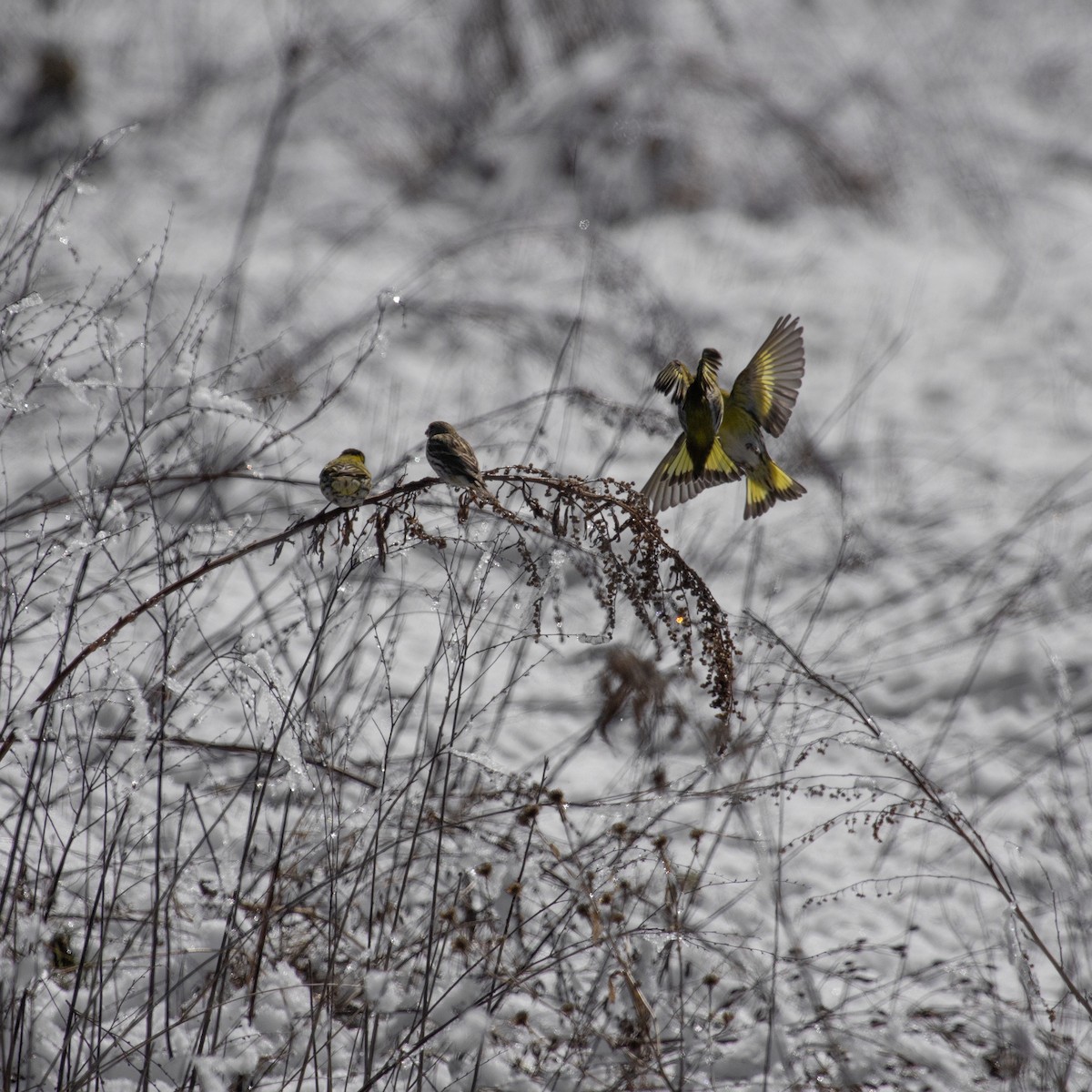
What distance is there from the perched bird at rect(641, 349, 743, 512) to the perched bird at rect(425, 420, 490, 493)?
1.22 feet

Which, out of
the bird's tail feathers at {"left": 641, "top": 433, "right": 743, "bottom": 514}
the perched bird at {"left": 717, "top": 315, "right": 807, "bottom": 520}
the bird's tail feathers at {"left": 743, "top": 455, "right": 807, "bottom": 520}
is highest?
the perched bird at {"left": 717, "top": 315, "right": 807, "bottom": 520}

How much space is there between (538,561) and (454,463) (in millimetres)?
217

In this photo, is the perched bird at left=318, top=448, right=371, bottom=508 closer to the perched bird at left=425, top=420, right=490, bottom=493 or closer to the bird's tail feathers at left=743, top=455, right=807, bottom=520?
the perched bird at left=425, top=420, right=490, bottom=493

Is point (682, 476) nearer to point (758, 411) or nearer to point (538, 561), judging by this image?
point (758, 411)

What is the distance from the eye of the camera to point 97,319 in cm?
166

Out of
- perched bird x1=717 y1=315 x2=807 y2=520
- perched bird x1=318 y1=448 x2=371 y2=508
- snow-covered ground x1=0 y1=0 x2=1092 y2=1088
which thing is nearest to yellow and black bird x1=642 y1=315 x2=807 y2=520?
perched bird x1=717 y1=315 x2=807 y2=520

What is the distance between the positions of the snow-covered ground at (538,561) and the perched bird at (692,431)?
222 mm

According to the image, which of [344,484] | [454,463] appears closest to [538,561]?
[454,463]

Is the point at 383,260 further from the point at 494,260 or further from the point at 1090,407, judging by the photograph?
the point at 1090,407

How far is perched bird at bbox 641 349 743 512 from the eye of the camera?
5.68ft

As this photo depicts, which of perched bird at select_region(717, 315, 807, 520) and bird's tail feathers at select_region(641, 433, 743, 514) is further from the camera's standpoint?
perched bird at select_region(717, 315, 807, 520)

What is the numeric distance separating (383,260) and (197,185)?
1093 millimetres

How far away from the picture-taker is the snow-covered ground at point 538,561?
1799 millimetres

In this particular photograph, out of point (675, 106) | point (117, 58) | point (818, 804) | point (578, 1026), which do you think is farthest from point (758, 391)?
point (117, 58)
